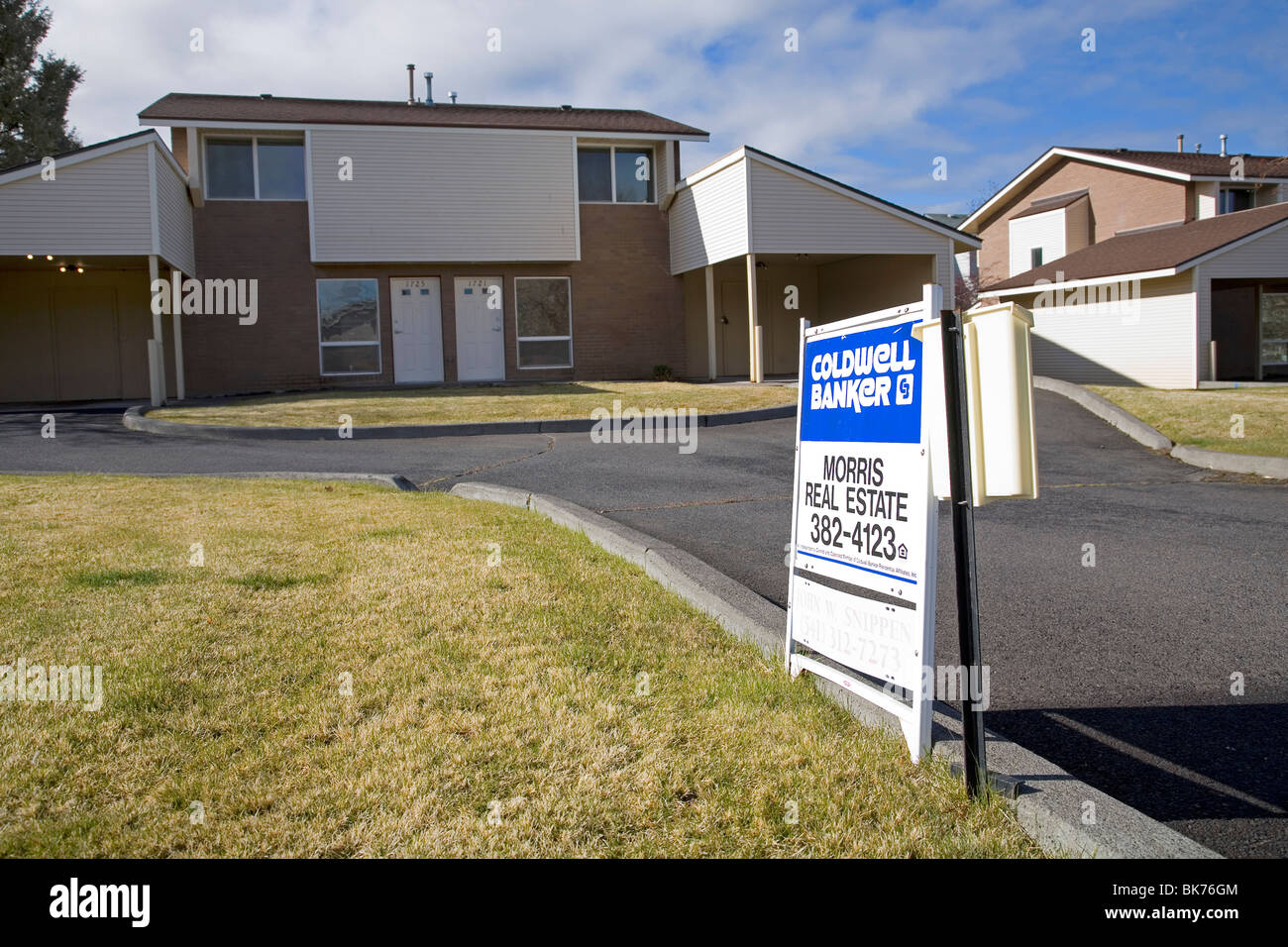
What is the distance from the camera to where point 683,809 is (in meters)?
3.25

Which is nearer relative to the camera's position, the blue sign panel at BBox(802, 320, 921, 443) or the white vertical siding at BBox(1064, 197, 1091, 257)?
the blue sign panel at BBox(802, 320, 921, 443)

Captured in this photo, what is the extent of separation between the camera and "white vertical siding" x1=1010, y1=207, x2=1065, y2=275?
115 ft

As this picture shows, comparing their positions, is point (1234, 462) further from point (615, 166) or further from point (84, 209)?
point (84, 209)

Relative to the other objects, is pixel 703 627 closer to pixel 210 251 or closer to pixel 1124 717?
pixel 1124 717

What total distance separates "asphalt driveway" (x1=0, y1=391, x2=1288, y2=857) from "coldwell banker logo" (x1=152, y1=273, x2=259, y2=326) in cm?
832

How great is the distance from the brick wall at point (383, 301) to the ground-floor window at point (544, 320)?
17 centimetres

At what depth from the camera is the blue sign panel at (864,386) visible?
12.5 ft

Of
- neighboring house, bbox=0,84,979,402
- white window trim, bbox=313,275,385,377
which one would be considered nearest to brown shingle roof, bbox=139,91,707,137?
neighboring house, bbox=0,84,979,402

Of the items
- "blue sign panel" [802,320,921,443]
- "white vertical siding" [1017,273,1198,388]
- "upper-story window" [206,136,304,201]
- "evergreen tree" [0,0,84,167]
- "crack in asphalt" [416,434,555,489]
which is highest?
"evergreen tree" [0,0,84,167]

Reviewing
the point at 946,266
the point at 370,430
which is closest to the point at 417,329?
the point at 370,430

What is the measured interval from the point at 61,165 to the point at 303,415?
733 cm

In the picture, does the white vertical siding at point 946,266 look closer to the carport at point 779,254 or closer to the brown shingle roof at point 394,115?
the carport at point 779,254

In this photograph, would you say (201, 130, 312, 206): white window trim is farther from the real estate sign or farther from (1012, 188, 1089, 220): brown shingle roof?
(1012, 188, 1089, 220): brown shingle roof
